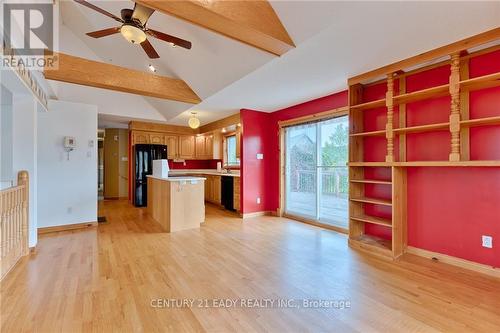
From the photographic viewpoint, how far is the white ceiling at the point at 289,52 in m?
2.04

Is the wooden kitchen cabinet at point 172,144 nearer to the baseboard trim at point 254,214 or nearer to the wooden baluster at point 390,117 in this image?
the baseboard trim at point 254,214

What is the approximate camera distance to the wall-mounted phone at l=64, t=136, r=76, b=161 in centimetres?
433

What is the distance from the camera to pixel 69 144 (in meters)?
4.35

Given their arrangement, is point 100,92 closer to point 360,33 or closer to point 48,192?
point 48,192

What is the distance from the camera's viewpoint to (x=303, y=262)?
2859 millimetres

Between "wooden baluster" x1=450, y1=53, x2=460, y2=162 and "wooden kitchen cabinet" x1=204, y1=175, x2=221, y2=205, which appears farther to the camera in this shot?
"wooden kitchen cabinet" x1=204, y1=175, x2=221, y2=205

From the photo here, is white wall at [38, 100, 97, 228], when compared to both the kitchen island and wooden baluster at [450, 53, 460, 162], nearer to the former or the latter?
the kitchen island

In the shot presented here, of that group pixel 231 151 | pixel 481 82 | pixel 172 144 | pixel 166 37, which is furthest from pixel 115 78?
pixel 481 82

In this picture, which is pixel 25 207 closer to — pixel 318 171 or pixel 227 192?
pixel 227 192

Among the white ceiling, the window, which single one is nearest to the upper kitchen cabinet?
the window

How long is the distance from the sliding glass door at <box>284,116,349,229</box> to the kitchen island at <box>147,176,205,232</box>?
200cm

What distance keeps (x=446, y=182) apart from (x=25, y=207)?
535 cm

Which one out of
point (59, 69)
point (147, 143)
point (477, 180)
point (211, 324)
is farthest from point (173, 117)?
point (477, 180)

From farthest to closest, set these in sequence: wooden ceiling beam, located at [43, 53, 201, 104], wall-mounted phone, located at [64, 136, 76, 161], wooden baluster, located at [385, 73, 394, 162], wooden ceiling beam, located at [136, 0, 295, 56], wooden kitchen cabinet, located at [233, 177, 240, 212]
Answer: wooden kitchen cabinet, located at [233, 177, 240, 212] → wall-mounted phone, located at [64, 136, 76, 161] → wooden ceiling beam, located at [43, 53, 201, 104] → wooden baluster, located at [385, 73, 394, 162] → wooden ceiling beam, located at [136, 0, 295, 56]
